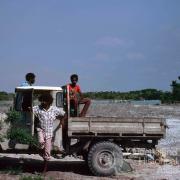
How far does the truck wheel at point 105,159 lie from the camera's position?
13.1 meters

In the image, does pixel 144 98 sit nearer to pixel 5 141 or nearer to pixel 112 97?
pixel 112 97

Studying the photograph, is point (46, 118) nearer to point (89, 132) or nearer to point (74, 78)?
point (89, 132)

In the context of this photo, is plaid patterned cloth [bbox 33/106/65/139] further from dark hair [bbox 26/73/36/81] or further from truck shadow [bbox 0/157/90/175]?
truck shadow [bbox 0/157/90/175]

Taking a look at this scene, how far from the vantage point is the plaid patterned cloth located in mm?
12281

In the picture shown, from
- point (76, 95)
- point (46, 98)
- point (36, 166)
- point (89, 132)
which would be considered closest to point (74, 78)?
point (76, 95)

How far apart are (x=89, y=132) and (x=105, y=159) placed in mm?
782

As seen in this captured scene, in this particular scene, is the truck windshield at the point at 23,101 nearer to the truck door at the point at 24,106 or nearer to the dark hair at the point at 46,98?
the truck door at the point at 24,106

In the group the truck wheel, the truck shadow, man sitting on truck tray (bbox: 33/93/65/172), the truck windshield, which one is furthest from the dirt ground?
the truck windshield

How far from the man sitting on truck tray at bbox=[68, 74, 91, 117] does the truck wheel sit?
0.99 meters

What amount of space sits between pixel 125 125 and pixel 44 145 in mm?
2186

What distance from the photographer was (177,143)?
22047 mm

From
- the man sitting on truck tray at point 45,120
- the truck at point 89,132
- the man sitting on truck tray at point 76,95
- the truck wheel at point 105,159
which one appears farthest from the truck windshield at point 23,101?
the truck wheel at point 105,159

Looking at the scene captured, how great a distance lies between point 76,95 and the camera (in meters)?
13.6

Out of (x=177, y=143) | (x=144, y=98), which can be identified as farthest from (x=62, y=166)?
(x=144, y=98)
